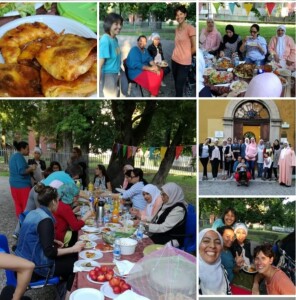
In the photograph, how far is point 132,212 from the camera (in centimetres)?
392

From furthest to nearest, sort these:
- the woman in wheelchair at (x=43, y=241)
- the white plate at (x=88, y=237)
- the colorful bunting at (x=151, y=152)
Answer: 1. the colorful bunting at (x=151, y=152)
2. the white plate at (x=88, y=237)
3. the woman in wheelchair at (x=43, y=241)

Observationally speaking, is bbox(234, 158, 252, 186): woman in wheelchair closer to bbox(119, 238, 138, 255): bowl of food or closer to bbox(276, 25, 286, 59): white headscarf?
bbox(276, 25, 286, 59): white headscarf

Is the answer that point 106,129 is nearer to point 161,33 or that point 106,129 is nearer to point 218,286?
point 161,33

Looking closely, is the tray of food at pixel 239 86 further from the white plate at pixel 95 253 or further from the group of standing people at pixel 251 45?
the white plate at pixel 95 253

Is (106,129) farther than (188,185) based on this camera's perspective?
Yes

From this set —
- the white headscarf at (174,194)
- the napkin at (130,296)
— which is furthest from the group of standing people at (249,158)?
the napkin at (130,296)

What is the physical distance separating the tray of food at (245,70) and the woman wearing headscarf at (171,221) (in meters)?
1.07

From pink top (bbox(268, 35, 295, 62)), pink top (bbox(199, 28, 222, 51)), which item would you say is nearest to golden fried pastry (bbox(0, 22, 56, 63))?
pink top (bbox(199, 28, 222, 51))

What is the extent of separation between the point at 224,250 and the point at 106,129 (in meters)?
1.75

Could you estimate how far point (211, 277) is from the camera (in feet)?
11.0

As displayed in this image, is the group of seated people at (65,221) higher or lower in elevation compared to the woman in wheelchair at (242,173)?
lower

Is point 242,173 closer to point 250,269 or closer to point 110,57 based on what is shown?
point 250,269

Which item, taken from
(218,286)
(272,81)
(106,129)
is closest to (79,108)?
(106,129)

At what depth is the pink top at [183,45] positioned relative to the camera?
3236 mm
